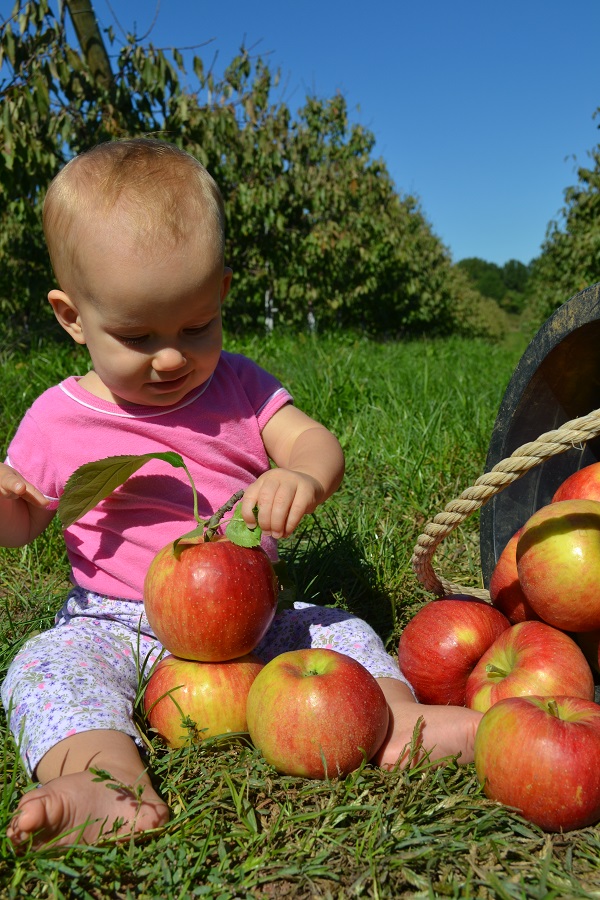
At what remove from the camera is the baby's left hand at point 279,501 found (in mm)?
1489

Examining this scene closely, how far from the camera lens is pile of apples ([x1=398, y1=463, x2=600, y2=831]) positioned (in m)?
1.23

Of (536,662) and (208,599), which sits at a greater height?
(208,599)

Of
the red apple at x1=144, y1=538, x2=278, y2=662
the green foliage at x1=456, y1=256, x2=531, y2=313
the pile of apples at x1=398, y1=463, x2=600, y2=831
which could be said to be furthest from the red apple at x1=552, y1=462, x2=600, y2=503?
the green foliage at x1=456, y1=256, x2=531, y2=313

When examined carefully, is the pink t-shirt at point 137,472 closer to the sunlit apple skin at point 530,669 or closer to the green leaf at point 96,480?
the green leaf at point 96,480

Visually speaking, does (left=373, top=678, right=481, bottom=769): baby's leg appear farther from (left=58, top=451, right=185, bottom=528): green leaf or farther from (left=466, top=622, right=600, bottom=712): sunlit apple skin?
(left=58, top=451, right=185, bottom=528): green leaf

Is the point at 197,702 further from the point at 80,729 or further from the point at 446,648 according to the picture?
the point at 446,648

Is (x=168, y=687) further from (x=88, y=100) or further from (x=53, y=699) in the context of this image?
(x=88, y=100)

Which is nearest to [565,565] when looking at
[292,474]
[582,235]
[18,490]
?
[292,474]

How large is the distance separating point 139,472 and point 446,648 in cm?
85

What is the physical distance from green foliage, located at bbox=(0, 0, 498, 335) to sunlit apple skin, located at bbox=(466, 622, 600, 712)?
2181 millimetres

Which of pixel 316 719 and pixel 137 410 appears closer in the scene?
pixel 316 719

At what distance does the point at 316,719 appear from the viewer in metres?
1.34

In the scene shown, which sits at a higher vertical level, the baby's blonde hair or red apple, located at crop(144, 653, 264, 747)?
the baby's blonde hair

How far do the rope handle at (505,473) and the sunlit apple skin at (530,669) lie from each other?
0.26 metres
